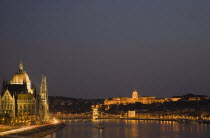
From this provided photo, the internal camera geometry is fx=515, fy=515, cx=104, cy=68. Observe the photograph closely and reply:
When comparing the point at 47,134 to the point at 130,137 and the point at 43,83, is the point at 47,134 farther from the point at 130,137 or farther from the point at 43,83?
the point at 43,83

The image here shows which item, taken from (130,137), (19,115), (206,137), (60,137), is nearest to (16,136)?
(60,137)

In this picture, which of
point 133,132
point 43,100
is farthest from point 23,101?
point 133,132

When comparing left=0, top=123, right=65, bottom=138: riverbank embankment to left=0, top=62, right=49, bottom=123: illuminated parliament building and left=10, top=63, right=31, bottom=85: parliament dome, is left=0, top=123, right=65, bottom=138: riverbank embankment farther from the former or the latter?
left=10, top=63, right=31, bottom=85: parliament dome

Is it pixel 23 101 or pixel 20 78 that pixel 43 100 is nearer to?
pixel 23 101

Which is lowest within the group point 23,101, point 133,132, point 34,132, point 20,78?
point 133,132

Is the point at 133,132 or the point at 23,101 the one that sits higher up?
the point at 23,101

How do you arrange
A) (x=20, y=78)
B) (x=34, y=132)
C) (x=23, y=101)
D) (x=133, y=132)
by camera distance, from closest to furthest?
1. (x=34, y=132)
2. (x=133, y=132)
3. (x=23, y=101)
4. (x=20, y=78)

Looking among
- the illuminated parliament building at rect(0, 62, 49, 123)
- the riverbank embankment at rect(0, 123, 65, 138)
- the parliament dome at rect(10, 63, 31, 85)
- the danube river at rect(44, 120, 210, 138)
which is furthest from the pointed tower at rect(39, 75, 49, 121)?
the riverbank embankment at rect(0, 123, 65, 138)

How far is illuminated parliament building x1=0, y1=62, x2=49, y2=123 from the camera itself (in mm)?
130125

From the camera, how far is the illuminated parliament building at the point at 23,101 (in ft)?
427

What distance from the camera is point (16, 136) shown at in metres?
63.8

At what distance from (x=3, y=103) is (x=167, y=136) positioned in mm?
53742

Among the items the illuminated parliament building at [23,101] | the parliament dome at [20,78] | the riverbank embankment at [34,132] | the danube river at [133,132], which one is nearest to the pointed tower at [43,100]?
the illuminated parliament building at [23,101]

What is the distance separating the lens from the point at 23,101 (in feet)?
443
